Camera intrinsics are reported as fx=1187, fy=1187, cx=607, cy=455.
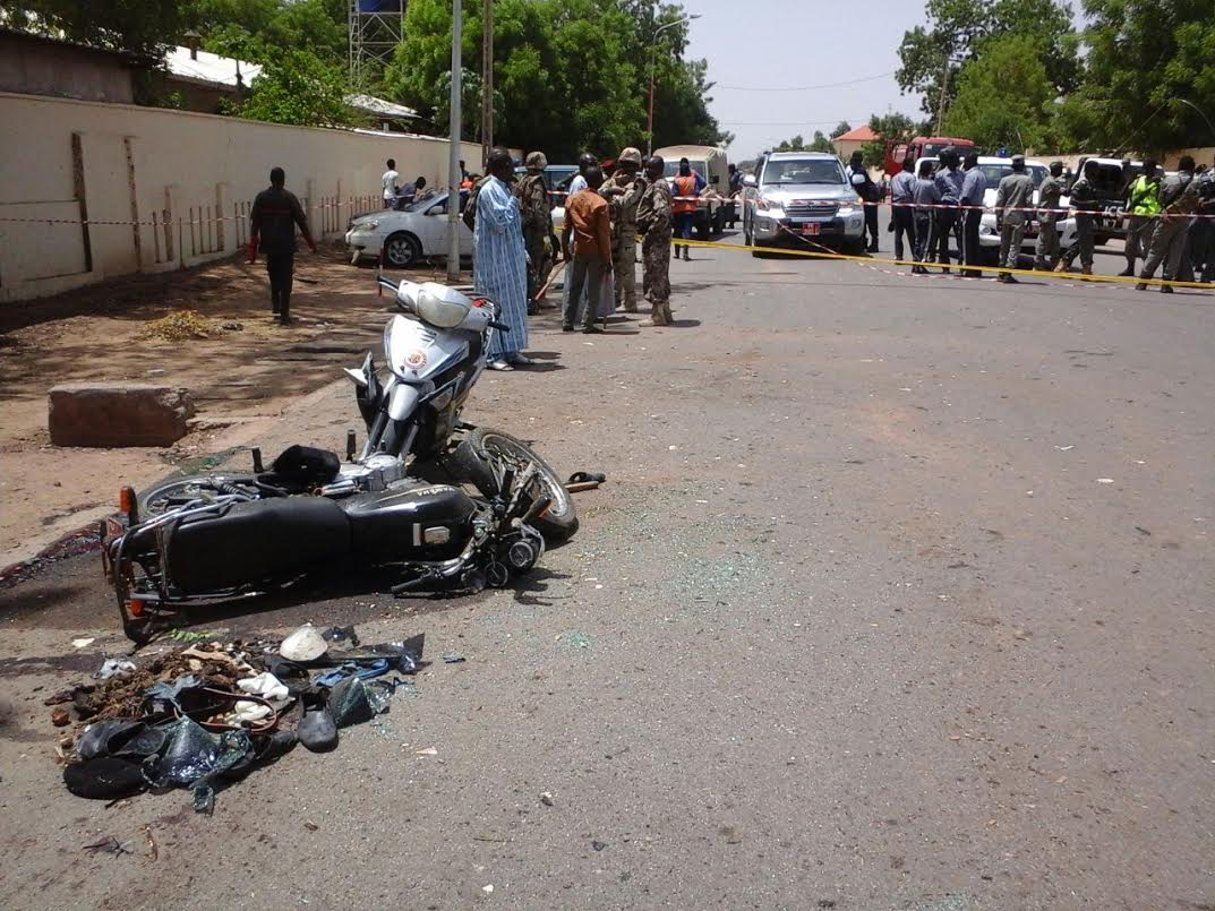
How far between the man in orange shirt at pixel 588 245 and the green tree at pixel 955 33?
83231 millimetres

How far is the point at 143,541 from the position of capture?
14.9 ft

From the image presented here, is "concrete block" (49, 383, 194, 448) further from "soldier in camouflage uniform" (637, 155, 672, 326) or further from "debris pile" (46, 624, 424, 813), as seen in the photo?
"soldier in camouflage uniform" (637, 155, 672, 326)

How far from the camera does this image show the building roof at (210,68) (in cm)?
3048

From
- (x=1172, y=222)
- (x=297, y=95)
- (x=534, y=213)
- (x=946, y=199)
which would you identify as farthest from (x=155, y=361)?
(x=297, y=95)

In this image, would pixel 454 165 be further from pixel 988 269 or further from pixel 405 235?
pixel 988 269

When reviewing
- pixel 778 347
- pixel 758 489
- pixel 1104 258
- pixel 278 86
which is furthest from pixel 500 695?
pixel 278 86

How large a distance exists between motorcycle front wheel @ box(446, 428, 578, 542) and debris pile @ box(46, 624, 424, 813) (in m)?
1.25

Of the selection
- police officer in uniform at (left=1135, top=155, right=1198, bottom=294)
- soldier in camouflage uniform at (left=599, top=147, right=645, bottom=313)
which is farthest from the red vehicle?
soldier in camouflage uniform at (left=599, top=147, right=645, bottom=313)

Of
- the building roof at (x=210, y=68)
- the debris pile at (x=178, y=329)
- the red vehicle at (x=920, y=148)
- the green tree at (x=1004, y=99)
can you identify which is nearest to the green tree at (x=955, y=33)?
the green tree at (x=1004, y=99)

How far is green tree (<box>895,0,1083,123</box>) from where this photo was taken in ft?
295

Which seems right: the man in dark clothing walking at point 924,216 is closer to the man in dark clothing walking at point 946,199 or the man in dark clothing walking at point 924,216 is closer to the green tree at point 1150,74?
the man in dark clothing walking at point 946,199

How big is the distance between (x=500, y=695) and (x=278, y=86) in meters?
27.4

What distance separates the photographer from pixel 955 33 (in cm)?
9538

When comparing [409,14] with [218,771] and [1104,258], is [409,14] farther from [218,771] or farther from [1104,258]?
[218,771]
